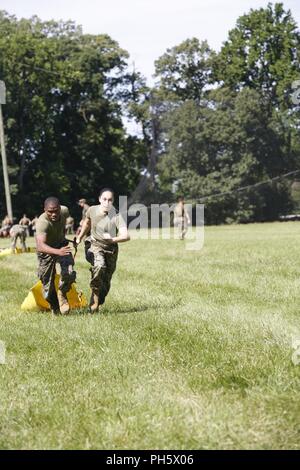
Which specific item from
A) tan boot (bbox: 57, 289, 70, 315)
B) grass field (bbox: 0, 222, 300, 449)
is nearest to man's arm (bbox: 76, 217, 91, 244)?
tan boot (bbox: 57, 289, 70, 315)

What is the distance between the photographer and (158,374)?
566cm

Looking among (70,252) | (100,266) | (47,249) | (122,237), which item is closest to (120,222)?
(122,237)

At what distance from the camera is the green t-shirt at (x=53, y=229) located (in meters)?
9.72

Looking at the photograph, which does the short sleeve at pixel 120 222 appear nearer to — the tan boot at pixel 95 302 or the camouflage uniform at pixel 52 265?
the camouflage uniform at pixel 52 265

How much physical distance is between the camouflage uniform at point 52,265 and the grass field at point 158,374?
1.19 feet

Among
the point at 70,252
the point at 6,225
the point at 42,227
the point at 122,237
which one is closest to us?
the point at 122,237

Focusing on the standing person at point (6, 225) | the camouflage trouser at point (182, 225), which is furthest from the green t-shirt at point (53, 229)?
the standing person at point (6, 225)

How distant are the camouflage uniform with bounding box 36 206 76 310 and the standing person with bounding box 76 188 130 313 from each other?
34cm

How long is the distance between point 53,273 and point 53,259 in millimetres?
206

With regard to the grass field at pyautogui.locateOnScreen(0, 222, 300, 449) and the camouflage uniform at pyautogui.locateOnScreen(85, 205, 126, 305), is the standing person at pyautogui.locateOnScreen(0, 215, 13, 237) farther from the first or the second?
the camouflage uniform at pyautogui.locateOnScreen(85, 205, 126, 305)

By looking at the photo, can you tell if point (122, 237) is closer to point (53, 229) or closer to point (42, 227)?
point (53, 229)

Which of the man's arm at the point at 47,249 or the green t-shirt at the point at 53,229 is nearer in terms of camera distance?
the man's arm at the point at 47,249

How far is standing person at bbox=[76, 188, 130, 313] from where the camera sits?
31.7 ft

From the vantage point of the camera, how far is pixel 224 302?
10109 millimetres
